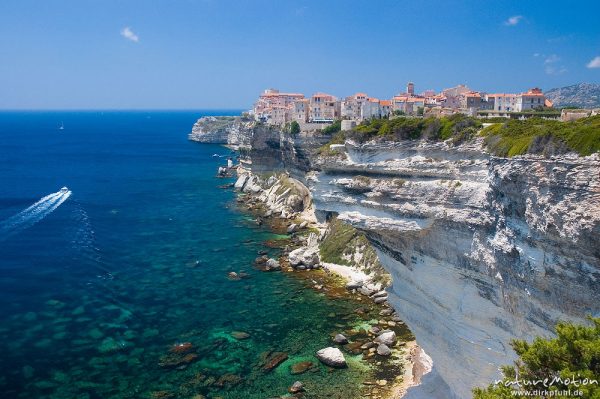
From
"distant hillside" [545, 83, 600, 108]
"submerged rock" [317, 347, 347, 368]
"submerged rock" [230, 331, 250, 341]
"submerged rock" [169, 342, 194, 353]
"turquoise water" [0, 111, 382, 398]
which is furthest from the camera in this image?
"distant hillside" [545, 83, 600, 108]

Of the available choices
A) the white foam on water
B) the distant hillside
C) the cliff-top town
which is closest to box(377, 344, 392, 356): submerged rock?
the cliff-top town

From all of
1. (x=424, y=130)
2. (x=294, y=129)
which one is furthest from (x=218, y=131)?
(x=424, y=130)

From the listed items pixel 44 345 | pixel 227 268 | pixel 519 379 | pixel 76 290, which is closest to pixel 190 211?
pixel 227 268

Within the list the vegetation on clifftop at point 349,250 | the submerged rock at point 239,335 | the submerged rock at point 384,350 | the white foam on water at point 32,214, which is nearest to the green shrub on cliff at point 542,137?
the submerged rock at point 384,350

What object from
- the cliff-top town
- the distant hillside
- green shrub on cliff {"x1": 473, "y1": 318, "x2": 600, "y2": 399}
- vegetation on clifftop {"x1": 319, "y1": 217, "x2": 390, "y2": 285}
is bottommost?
vegetation on clifftop {"x1": 319, "y1": 217, "x2": 390, "y2": 285}

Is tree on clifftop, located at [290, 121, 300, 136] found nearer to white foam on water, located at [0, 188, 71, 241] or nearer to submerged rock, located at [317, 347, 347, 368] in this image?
white foam on water, located at [0, 188, 71, 241]

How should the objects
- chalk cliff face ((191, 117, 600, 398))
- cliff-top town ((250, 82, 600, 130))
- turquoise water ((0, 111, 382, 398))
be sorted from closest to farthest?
chalk cliff face ((191, 117, 600, 398)) → turquoise water ((0, 111, 382, 398)) → cliff-top town ((250, 82, 600, 130))
